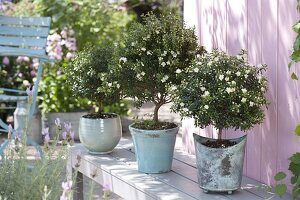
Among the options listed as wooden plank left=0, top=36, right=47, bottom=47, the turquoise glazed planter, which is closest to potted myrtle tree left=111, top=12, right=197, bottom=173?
the turquoise glazed planter

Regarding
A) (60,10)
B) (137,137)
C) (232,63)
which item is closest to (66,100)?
(60,10)

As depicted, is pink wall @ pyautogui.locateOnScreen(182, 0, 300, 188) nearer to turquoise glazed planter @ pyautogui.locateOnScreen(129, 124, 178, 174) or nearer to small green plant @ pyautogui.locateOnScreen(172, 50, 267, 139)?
small green plant @ pyautogui.locateOnScreen(172, 50, 267, 139)

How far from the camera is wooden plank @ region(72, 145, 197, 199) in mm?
3176

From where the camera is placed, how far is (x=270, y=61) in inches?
129

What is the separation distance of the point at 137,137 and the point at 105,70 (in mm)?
632

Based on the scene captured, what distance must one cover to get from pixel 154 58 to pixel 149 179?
2.06 ft

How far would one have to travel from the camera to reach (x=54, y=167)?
3.12m

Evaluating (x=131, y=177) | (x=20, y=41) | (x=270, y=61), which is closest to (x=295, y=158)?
(x=270, y=61)

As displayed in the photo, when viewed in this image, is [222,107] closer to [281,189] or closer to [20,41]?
[281,189]

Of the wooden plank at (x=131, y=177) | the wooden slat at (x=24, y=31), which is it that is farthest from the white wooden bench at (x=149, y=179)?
the wooden slat at (x=24, y=31)

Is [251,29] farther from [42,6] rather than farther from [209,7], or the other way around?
[42,6]

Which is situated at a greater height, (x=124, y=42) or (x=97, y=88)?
(x=124, y=42)

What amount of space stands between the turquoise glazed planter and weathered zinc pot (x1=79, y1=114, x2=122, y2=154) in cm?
46

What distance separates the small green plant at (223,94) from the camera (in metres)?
3.02
